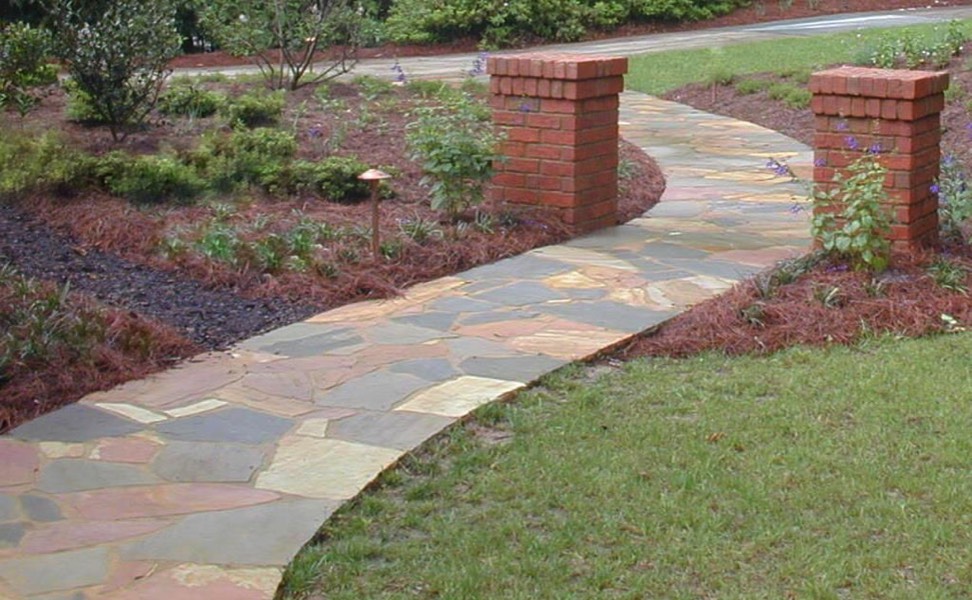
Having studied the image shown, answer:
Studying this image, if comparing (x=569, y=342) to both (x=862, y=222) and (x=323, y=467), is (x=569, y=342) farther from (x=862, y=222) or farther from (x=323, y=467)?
(x=323, y=467)

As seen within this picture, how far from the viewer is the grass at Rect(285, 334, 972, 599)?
164 inches

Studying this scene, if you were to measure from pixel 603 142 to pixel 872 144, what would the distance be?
1.82m

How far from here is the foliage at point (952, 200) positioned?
25.6ft

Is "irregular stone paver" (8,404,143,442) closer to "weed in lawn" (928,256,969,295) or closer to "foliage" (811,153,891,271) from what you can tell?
"foliage" (811,153,891,271)

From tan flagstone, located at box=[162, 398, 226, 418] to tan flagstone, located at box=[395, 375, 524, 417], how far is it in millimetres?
679

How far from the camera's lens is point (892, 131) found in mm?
7363

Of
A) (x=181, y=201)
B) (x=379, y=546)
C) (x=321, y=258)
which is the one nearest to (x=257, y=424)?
(x=379, y=546)

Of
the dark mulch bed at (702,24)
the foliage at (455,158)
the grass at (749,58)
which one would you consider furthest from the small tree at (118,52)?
the dark mulch bed at (702,24)

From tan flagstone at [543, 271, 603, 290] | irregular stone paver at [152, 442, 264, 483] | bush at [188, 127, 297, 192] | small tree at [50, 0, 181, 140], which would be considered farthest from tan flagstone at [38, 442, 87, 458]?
small tree at [50, 0, 181, 140]

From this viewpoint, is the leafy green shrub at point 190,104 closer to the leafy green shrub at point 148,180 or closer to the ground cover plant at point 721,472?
the leafy green shrub at point 148,180

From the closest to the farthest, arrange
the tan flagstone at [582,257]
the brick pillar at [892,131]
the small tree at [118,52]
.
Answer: the brick pillar at [892,131] → the tan flagstone at [582,257] → the small tree at [118,52]

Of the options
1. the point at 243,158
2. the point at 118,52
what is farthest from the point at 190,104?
the point at 243,158

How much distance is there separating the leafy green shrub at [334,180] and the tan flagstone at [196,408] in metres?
3.28

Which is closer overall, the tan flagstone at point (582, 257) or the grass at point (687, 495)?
the grass at point (687, 495)
